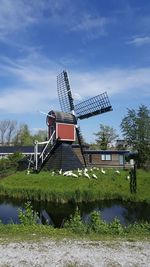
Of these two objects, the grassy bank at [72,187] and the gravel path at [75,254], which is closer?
the gravel path at [75,254]

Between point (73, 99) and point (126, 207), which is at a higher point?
point (73, 99)

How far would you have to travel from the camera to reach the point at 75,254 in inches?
306

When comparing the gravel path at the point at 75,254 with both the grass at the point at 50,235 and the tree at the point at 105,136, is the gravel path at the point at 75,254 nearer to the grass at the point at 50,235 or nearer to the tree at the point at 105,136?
the grass at the point at 50,235

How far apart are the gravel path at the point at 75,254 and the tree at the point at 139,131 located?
42572mm

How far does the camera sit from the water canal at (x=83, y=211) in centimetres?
1734

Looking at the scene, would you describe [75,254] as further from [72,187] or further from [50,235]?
[72,187]

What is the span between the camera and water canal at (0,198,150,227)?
17.3 meters

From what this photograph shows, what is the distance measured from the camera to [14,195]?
83.7ft

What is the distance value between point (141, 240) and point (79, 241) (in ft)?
5.05

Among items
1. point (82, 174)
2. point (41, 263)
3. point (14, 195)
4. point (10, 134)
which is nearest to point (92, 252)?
point (41, 263)

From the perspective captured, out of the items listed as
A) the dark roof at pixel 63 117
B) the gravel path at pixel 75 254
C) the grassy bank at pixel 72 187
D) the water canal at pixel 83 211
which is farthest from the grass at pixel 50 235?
the dark roof at pixel 63 117

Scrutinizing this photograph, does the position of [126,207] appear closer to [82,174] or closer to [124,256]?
[82,174]

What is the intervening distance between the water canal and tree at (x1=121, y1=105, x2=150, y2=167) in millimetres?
29279

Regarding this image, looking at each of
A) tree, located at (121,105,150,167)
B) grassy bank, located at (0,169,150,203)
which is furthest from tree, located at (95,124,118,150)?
grassy bank, located at (0,169,150,203)
